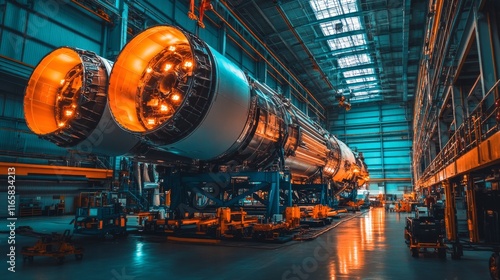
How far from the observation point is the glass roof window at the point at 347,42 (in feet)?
89.8

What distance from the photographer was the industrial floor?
547 centimetres

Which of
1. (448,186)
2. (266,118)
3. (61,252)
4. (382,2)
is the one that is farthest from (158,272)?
(382,2)

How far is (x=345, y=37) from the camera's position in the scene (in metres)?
27.3

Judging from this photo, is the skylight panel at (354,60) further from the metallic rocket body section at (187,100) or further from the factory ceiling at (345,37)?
the metallic rocket body section at (187,100)

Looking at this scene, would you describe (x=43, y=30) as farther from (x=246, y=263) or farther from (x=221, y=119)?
(x=246, y=263)

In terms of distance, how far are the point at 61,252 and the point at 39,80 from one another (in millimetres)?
4105

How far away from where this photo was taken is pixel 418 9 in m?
24.2

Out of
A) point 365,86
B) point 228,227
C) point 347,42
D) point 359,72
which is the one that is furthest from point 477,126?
point 365,86

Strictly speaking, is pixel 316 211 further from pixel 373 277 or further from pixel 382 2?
pixel 382 2

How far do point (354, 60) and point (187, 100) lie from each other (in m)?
28.1

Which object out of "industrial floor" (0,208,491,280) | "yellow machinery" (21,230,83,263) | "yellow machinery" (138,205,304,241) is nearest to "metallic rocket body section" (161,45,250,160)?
"yellow machinery" (138,205,304,241)

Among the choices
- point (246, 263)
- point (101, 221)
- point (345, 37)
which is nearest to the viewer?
point (246, 263)

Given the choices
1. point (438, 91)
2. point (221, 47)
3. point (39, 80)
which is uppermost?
point (221, 47)

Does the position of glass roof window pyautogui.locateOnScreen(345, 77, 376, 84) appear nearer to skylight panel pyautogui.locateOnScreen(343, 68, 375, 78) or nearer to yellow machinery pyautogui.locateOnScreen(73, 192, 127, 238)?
skylight panel pyautogui.locateOnScreen(343, 68, 375, 78)
